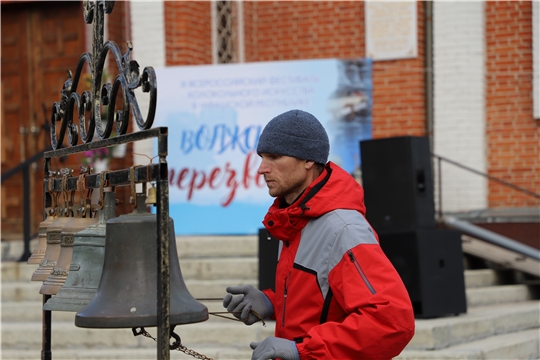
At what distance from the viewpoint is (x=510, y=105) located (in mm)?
10062

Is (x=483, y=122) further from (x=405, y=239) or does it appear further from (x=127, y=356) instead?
(x=127, y=356)

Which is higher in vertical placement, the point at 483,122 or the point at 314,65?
the point at 314,65

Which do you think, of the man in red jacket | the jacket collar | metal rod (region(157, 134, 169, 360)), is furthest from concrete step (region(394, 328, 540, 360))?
metal rod (region(157, 134, 169, 360))

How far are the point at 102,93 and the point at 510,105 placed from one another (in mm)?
7714

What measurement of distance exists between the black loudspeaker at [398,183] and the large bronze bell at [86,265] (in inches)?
186

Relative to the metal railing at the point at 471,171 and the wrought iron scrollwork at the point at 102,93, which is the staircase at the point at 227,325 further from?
the wrought iron scrollwork at the point at 102,93

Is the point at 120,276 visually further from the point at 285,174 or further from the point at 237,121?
the point at 237,121

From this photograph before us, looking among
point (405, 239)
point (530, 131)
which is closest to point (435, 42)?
point (530, 131)

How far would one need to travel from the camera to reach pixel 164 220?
2559 mm

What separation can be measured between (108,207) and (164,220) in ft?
1.50

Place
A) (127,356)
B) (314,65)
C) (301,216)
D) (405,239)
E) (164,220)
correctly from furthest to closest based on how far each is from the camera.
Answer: (314,65) < (405,239) < (127,356) < (301,216) < (164,220)

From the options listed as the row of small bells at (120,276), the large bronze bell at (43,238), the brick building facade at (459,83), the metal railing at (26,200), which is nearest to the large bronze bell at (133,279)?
the row of small bells at (120,276)

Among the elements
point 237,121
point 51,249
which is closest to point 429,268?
point 237,121

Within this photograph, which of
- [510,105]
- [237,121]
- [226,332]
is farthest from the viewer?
[510,105]
